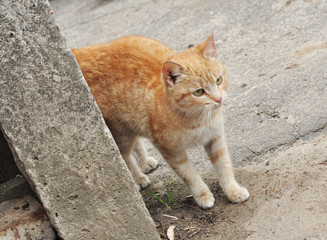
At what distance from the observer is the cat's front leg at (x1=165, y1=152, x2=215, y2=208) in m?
3.18

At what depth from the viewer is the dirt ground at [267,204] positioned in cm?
277

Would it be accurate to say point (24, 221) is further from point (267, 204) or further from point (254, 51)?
point (254, 51)

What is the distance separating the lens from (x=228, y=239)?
283 cm

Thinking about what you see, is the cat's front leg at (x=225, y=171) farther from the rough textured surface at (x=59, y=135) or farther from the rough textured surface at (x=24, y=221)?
the rough textured surface at (x=24, y=221)

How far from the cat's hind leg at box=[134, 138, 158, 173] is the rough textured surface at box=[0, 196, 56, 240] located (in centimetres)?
138

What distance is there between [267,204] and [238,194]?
207mm

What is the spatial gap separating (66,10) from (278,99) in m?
5.28

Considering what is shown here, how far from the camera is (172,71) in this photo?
2.91 m

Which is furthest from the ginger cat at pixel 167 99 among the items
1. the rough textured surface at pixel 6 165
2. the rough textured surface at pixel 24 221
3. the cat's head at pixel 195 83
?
the rough textured surface at pixel 24 221

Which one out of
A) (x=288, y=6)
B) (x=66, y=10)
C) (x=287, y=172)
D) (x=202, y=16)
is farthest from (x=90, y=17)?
(x=287, y=172)

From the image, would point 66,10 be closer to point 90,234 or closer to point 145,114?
point 145,114

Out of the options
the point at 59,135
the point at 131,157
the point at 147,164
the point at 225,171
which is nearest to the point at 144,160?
the point at 147,164

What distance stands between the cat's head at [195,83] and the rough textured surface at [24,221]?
1.09 m

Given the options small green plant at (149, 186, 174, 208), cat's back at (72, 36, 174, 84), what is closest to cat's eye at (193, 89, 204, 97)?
cat's back at (72, 36, 174, 84)
